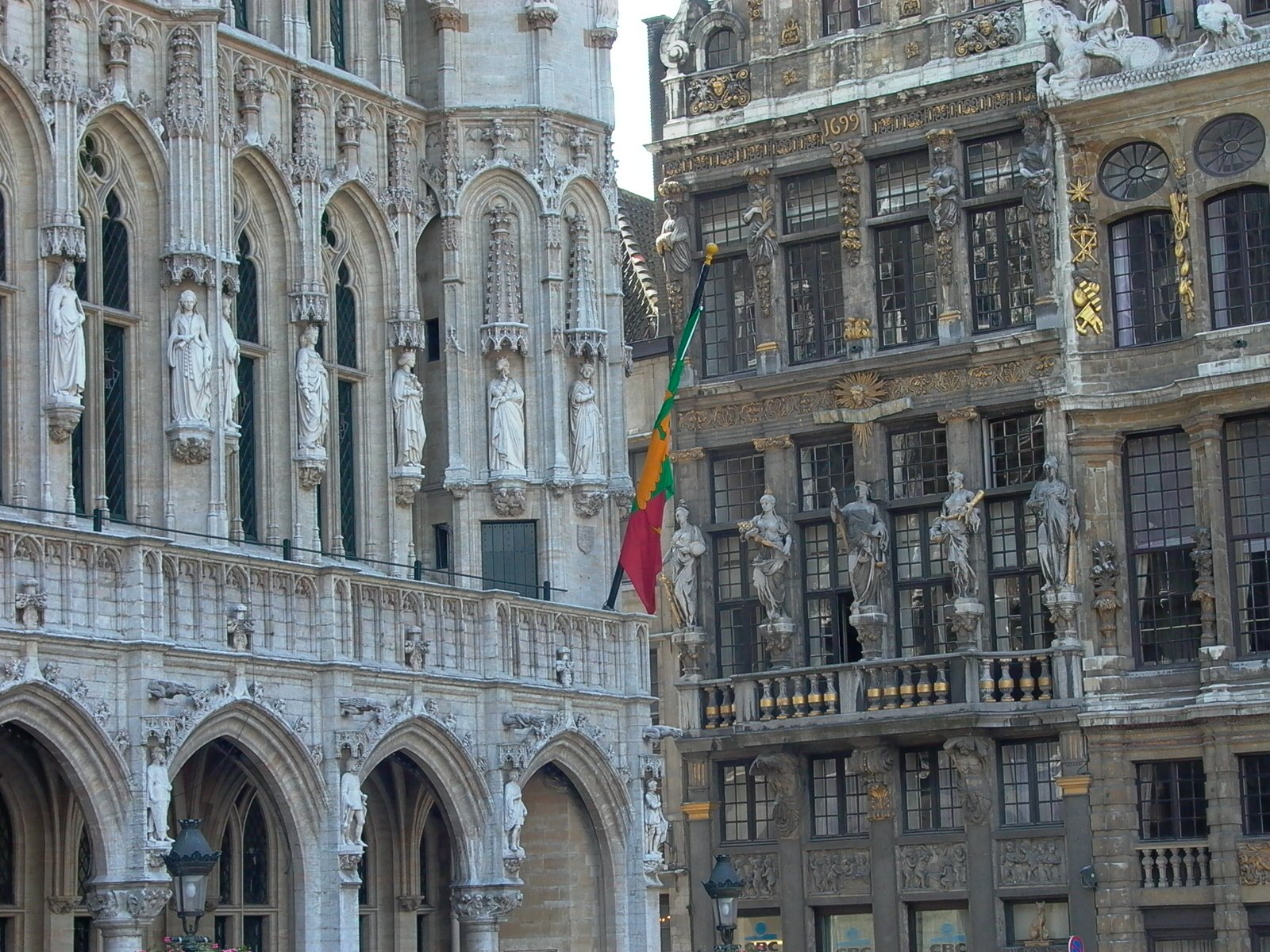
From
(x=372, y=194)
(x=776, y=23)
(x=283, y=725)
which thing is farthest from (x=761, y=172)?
(x=283, y=725)

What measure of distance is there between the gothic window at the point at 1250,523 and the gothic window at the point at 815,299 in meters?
6.23

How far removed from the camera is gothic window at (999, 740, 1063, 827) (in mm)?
37812

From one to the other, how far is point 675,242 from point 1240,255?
866 centimetres

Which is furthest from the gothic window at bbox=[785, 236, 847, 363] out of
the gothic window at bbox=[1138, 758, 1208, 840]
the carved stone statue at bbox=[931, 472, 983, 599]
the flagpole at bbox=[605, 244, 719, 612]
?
the gothic window at bbox=[1138, 758, 1208, 840]

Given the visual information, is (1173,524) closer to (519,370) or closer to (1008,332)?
(1008,332)

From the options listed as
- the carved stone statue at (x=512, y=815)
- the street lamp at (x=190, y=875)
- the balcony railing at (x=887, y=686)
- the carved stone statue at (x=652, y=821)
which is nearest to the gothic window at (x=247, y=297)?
the carved stone statue at (x=512, y=815)

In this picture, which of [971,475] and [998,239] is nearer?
[971,475]

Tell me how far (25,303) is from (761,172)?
49.0 ft

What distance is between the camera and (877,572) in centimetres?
3922

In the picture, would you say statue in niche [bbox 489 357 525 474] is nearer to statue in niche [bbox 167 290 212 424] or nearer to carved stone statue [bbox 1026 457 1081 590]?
statue in niche [bbox 167 290 212 424]

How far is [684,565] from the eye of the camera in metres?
41.1

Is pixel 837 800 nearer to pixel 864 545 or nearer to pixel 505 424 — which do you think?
pixel 864 545

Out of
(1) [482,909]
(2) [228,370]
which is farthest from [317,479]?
(1) [482,909]

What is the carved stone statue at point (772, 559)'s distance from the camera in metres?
40.1
